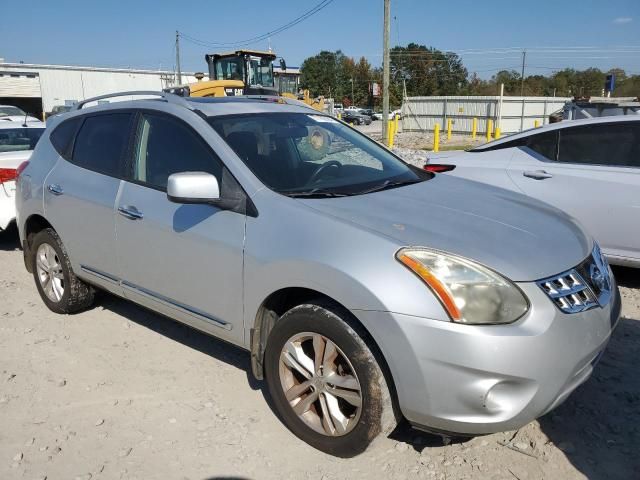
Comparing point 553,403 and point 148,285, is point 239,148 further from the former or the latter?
point 553,403

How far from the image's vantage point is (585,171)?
492cm

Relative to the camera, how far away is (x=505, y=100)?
103 feet

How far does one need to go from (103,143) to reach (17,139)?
3871 millimetres

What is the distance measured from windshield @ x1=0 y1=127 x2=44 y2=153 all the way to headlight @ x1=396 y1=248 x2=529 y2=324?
616 cm

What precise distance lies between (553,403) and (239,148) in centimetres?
205

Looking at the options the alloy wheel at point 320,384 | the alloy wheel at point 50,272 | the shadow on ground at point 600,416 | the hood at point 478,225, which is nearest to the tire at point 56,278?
the alloy wheel at point 50,272

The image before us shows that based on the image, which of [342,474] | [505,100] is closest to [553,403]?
[342,474]

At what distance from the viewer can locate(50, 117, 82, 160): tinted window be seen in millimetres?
4301

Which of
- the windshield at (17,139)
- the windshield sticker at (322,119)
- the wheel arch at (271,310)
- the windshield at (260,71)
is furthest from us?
the windshield at (260,71)

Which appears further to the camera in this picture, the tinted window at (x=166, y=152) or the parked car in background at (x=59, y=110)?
the parked car in background at (x=59, y=110)

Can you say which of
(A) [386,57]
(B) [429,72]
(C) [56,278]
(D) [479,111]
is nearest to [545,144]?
(C) [56,278]

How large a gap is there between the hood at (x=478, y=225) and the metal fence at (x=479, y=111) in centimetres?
2973

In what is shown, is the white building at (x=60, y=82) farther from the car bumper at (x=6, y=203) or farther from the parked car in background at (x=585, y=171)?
the parked car in background at (x=585, y=171)

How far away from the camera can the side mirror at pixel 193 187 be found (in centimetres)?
286
